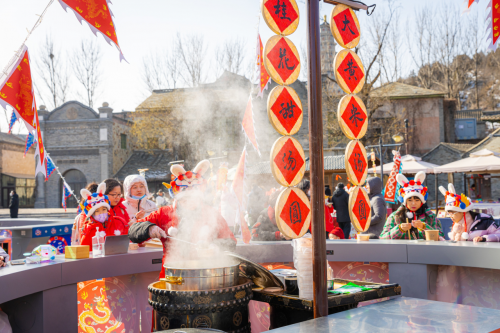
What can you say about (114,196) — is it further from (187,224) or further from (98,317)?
(187,224)

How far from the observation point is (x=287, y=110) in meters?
2.90

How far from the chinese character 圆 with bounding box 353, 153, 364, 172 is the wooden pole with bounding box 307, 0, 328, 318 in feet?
2.51

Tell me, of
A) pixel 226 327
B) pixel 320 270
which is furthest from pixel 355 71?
pixel 226 327

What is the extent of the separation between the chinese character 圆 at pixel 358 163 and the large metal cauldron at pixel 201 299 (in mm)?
1206

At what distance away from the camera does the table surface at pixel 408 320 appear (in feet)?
6.26

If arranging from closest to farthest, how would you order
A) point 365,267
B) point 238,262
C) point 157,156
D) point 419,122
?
1. point 238,262
2. point 365,267
3. point 419,122
4. point 157,156

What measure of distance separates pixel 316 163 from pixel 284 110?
0.64 metres

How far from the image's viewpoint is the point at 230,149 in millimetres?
26562

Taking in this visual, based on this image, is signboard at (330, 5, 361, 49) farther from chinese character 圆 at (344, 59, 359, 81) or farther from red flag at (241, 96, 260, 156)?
red flag at (241, 96, 260, 156)

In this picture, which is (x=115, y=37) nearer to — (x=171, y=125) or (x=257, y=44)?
(x=257, y=44)

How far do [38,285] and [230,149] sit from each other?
77.4 ft

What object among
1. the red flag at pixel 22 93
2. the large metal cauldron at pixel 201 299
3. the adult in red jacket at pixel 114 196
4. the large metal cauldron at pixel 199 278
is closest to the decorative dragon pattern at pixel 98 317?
the adult in red jacket at pixel 114 196

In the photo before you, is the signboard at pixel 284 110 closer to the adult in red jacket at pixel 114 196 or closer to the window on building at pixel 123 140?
the adult in red jacket at pixel 114 196

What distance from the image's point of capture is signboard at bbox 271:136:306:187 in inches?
109
